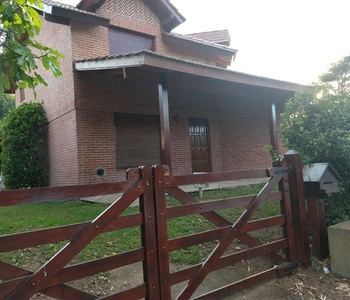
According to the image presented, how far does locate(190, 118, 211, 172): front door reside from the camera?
11.4 meters

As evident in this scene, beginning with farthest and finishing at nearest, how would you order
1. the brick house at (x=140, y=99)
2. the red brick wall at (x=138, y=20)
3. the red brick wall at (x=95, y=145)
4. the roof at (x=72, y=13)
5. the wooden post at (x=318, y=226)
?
the red brick wall at (x=138, y=20), the red brick wall at (x=95, y=145), the roof at (x=72, y=13), the brick house at (x=140, y=99), the wooden post at (x=318, y=226)

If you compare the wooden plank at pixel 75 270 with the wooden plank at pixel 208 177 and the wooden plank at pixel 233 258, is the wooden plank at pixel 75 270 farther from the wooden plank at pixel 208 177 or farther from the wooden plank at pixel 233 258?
the wooden plank at pixel 208 177

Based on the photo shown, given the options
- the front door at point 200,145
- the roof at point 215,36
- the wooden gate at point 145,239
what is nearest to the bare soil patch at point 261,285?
the wooden gate at point 145,239

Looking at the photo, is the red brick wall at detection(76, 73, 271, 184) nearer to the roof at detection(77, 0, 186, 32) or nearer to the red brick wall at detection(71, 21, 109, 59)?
the red brick wall at detection(71, 21, 109, 59)

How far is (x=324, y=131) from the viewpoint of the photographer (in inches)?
177

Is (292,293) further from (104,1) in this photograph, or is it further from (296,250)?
(104,1)

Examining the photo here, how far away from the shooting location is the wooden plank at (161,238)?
248 cm

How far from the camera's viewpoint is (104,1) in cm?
938

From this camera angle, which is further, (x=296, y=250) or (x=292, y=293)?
(x=296, y=250)

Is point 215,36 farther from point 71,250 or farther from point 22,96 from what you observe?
point 71,250

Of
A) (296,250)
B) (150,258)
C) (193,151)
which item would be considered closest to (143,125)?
(193,151)

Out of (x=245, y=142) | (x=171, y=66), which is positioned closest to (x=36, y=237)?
(x=171, y=66)

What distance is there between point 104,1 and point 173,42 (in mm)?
2798

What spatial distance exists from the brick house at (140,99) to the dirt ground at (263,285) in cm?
384
